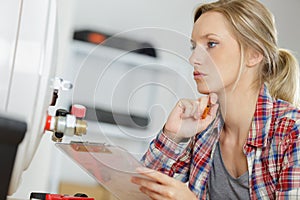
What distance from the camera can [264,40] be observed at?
137cm

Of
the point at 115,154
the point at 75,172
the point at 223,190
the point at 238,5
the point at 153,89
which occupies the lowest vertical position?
the point at 75,172

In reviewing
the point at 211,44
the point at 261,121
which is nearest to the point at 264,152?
the point at 261,121

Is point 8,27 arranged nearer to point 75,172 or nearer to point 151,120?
point 151,120

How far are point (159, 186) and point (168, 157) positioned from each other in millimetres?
378

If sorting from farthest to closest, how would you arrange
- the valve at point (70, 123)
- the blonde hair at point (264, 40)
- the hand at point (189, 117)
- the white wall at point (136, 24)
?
the blonde hair at point (264, 40) < the hand at point (189, 117) < the white wall at point (136, 24) < the valve at point (70, 123)

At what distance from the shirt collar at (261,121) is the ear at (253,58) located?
0.27ft

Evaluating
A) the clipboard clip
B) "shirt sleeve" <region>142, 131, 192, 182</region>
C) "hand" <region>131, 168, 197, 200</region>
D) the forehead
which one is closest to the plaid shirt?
"shirt sleeve" <region>142, 131, 192, 182</region>

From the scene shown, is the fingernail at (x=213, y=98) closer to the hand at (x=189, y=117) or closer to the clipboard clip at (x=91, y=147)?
the hand at (x=189, y=117)

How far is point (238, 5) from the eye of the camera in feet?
4.42

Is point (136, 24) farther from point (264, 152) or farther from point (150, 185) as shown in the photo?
point (150, 185)

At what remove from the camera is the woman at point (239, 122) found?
117 cm

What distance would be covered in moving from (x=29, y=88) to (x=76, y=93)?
134mm

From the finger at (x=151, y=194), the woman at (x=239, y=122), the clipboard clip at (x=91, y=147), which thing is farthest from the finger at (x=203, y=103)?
the clipboard clip at (x=91, y=147)

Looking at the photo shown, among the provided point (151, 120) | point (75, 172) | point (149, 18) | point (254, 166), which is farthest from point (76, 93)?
point (149, 18)
